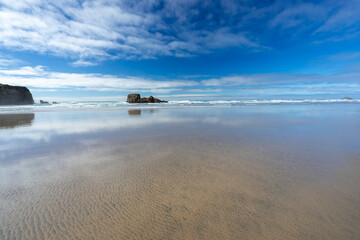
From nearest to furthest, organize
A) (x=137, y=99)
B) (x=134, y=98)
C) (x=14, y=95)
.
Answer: (x=134, y=98), (x=137, y=99), (x=14, y=95)

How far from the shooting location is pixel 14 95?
62906 mm

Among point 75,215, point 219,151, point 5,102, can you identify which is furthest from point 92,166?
point 5,102

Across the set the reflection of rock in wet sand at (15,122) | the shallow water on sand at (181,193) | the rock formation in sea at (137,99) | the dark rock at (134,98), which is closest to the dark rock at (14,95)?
the rock formation in sea at (137,99)

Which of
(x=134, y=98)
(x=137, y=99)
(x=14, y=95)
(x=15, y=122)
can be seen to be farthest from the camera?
(x=14, y=95)

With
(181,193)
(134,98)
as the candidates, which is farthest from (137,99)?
(181,193)

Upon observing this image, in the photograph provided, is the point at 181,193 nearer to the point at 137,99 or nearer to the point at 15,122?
the point at 15,122

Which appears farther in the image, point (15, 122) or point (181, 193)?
point (15, 122)

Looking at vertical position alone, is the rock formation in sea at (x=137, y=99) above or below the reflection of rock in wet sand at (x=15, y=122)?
above

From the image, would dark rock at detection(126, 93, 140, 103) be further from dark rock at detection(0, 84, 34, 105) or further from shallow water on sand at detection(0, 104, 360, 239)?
dark rock at detection(0, 84, 34, 105)

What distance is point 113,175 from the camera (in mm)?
3174

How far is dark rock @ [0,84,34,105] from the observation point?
59469 mm

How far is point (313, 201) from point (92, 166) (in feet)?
13.5

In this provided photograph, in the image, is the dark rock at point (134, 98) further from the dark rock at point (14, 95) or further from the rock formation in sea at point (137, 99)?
the dark rock at point (14, 95)

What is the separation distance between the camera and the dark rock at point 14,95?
59469 mm
